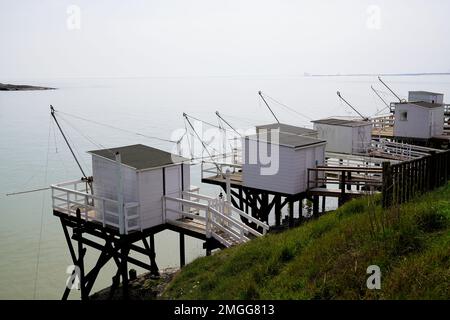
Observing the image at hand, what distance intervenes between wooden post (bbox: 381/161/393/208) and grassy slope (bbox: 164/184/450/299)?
0.34 m

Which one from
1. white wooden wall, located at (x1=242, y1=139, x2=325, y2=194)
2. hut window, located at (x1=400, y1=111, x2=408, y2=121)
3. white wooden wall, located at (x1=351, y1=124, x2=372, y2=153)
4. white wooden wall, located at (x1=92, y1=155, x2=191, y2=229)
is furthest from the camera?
hut window, located at (x1=400, y1=111, x2=408, y2=121)

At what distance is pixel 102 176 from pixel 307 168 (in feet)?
29.9

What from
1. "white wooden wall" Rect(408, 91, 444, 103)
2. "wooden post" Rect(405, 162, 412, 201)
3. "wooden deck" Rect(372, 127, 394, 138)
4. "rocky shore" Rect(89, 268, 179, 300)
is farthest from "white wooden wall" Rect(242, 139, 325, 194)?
"white wooden wall" Rect(408, 91, 444, 103)

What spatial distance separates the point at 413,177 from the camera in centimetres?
1124

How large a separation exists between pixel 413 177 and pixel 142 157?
396 inches

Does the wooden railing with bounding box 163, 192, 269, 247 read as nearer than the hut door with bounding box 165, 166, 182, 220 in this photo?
Yes

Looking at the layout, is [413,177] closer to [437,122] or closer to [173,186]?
[173,186]

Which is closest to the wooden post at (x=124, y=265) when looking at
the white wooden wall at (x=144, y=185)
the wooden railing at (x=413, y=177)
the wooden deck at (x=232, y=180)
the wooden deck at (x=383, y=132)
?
the white wooden wall at (x=144, y=185)

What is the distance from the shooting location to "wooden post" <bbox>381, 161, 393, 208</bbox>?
1009 centimetres

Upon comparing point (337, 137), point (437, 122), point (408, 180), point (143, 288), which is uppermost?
point (437, 122)

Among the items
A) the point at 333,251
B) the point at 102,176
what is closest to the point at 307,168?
the point at 102,176

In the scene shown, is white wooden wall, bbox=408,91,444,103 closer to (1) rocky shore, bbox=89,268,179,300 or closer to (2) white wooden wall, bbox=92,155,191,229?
(2) white wooden wall, bbox=92,155,191,229

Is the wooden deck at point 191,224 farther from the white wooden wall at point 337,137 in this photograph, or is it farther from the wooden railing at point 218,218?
the white wooden wall at point 337,137

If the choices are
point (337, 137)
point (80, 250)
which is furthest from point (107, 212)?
point (337, 137)
